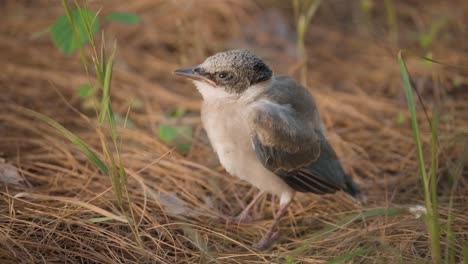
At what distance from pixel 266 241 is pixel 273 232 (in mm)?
183

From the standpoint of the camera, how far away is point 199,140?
16.0 ft

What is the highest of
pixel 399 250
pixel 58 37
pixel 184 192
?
pixel 58 37

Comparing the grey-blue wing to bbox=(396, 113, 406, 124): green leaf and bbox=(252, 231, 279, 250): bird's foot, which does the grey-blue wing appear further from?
bbox=(396, 113, 406, 124): green leaf

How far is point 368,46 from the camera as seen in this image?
6.52 metres

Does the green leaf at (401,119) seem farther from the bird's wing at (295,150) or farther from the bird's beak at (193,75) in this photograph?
Result: the bird's beak at (193,75)

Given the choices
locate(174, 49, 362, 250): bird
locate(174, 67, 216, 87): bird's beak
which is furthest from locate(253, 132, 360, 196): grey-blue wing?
locate(174, 67, 216, 87): bird's beak

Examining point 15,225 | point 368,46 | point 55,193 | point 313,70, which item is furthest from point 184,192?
point 368,46

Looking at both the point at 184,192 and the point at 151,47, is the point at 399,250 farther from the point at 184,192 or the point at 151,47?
the point at 151,47

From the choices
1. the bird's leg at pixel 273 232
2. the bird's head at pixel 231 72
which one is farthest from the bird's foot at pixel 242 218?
the bird's head at pixel 231 72

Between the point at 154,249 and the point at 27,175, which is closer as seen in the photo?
the point at 154,249

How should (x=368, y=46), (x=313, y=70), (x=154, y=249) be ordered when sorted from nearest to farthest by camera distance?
(x=154, y=249) < (x=313, y=70) < (x=368, y=46)

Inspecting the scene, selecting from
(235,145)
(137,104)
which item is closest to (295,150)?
(235,145)

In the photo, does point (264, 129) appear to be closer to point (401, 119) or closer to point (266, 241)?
point (266, 241)

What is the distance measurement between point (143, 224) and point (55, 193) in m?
0.74
